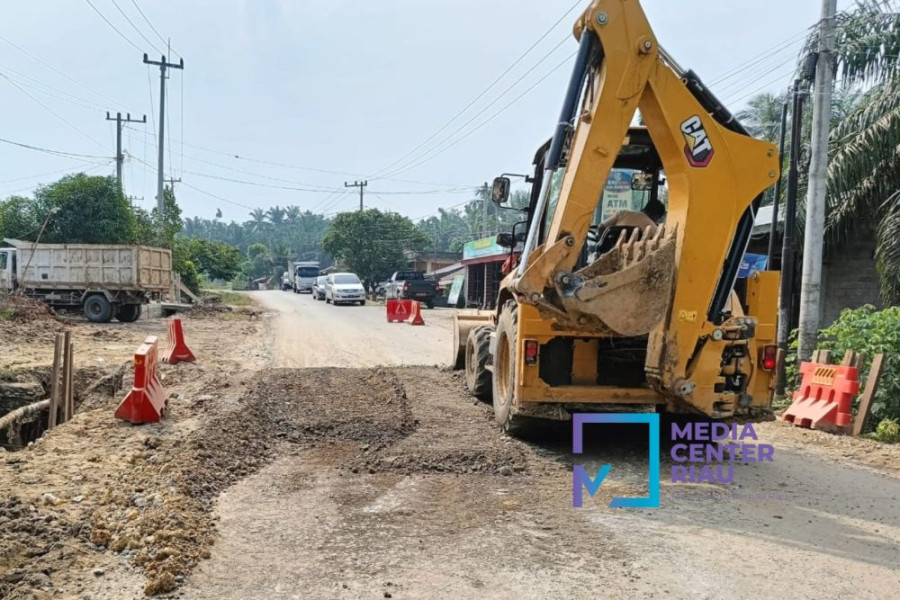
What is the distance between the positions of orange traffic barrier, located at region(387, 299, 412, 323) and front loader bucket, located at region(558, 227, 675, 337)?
18.6 m

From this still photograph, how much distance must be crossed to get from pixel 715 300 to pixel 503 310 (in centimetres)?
243

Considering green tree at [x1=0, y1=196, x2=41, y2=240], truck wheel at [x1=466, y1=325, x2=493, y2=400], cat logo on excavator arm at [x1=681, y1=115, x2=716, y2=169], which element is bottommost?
truck wheel at [x1=466, y1=325, x2=493, y2=400]

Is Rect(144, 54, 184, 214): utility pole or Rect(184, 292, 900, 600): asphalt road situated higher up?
Rect(144, 54, 184, 214): utility pole

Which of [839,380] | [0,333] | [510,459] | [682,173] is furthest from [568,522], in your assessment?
[0,333]

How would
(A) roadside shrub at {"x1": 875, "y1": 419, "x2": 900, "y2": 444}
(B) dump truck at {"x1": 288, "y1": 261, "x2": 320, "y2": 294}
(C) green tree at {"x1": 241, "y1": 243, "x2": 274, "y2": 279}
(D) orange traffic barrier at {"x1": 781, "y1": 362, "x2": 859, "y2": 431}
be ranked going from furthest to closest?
(C) green tree at {"x1": 241, "y1": 243, "x2": 274, "y2": 279} < (B) dump truck at {"x1": 288, "y1": 261, "x2": 320, "y2": 294} < (D) orange traffic barrier at {"x1": 781, "y1": 362, "x2": 859, "y2": 431} < (A) roadside shrub at {"x1": 875, "y1": 419, "x2": 900, "y2": 444}

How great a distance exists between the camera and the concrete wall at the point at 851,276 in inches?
564

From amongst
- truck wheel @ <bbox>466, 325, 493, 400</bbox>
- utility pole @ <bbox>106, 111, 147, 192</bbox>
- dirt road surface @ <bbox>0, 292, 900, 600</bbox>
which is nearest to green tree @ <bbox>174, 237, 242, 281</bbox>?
utility pole @ <bbox>106, 111, 147, 192</bbox>

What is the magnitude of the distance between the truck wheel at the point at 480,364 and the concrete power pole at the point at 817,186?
15.2 feet

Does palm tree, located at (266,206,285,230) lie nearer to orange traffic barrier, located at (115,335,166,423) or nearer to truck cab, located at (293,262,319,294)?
truck cab, located at (293,262,319,294)

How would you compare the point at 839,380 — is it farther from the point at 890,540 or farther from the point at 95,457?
the point at 95,457

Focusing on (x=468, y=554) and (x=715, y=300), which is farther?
(x=715, y=300)

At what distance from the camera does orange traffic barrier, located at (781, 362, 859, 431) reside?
7855 millimetres

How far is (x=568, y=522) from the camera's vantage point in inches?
182

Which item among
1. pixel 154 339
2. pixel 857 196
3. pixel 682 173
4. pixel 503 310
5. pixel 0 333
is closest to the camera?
pixel 682 173
